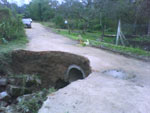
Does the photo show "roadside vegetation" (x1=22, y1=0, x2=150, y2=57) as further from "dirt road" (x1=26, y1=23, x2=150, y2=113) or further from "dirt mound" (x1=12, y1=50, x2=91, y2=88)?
"dirt road" (x1=26, y1=23, x2=150, y2=113)

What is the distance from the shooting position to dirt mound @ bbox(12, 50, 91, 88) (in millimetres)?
7287

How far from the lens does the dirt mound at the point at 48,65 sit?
7.29 meters

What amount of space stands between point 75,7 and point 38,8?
25043 millimetres

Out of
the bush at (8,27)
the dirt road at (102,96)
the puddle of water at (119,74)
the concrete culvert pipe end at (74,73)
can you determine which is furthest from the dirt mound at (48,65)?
the bush at (8,27)

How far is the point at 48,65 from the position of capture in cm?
781

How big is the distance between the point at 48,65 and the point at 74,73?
4.45 ft

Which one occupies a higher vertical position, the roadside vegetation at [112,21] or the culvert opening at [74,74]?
the roadside vegetation at [112,21]

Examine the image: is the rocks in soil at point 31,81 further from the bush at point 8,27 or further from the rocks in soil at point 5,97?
the bush at point 8,27

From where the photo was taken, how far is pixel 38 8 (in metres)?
42.4

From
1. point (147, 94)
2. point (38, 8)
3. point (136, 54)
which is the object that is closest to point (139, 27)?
point (136, 54)

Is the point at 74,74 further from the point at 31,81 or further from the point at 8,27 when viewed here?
the point at 8,27

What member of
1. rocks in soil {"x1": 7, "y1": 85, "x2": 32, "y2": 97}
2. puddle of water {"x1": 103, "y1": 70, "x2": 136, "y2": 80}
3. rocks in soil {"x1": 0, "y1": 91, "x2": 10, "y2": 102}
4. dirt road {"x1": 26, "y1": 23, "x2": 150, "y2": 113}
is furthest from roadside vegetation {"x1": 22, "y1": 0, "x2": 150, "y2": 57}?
rocks in soil {"x1": 0, "y1": 91, "x2": 10, "y2": 102}

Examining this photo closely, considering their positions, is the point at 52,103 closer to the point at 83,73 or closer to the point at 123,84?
the point at 123,84

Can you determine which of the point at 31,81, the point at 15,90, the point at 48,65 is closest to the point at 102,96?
the point at 15,90
